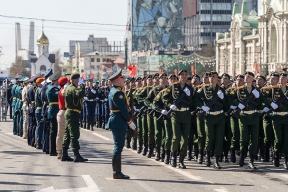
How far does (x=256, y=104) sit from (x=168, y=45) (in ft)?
596

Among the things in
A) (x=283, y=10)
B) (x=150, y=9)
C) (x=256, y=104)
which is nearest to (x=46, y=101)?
(x=256, y=104)

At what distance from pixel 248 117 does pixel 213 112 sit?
0.72 meters

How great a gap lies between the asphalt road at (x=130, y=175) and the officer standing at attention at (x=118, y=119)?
0.39 metres

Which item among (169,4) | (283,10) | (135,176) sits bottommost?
(135,176)

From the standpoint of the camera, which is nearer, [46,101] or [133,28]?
[46,101]

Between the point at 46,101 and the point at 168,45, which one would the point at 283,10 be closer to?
the point at 46,101

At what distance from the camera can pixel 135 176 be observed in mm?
15508

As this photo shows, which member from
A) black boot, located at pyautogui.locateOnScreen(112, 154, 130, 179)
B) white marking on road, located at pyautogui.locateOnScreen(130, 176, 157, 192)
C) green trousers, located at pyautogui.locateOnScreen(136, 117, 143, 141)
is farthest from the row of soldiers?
green trousers, located at pyautogui.locateOnScreen(136, 117, 143, 141)

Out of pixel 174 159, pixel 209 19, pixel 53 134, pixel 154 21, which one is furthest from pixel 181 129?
pixel 154 21

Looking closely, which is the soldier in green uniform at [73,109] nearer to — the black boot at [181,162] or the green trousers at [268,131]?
the black boot at [181,162]

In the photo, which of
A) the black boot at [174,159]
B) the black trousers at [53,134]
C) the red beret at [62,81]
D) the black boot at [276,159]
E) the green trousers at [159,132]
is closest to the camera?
the black boot at [174,159]

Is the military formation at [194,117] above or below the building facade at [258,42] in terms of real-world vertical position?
below

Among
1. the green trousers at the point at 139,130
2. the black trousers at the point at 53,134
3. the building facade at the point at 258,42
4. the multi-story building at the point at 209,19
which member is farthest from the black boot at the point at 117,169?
the multi-story building at the point at 209,19

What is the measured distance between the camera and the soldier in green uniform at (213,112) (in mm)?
17438
